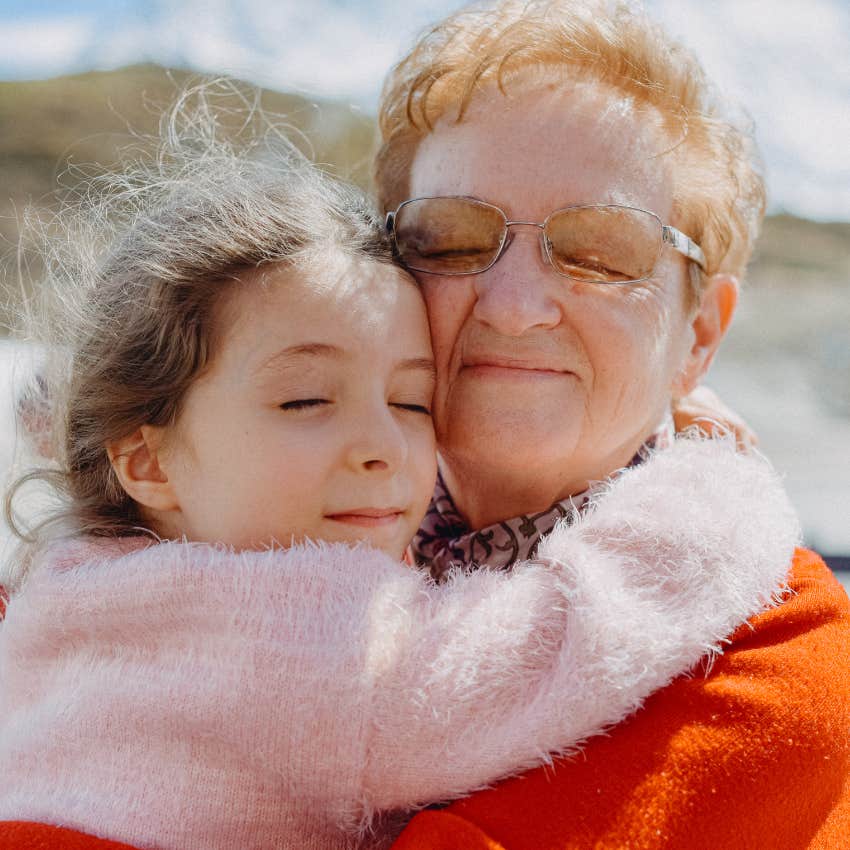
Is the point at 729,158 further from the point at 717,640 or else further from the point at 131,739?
the point at 131,739

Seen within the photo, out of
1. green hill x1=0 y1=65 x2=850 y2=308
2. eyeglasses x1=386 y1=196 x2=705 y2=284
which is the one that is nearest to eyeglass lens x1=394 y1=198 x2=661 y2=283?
eyeglasses x1=386 y1=196 x2=705 y2=284

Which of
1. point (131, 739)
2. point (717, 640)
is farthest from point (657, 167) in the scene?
point (131, 739)

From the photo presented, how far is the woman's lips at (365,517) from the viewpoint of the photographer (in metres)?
1.54

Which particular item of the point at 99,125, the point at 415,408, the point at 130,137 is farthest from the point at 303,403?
the point at 99,125

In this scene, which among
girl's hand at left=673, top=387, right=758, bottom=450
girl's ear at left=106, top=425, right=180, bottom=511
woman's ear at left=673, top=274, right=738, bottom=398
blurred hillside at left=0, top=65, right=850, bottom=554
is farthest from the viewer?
blurred hillside at left=0, top=65, right=850, bottom=554

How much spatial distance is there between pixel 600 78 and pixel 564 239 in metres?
0.33

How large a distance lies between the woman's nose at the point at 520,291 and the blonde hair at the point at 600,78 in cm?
30

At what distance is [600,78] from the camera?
1733 millimetres

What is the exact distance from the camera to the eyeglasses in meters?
1.67

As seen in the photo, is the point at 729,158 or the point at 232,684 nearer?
the point at 232,684

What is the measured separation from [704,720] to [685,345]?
2.74 feet

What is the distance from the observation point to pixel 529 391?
168 centimetres

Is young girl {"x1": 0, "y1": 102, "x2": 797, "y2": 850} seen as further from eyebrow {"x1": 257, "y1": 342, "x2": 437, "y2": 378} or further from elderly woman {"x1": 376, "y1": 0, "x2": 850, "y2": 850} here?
elderly woman {"x1": 376, "y1": 0, "x2": 850, "y2": 850}

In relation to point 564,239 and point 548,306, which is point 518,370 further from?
point 564,239
